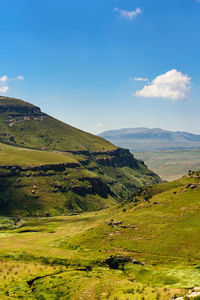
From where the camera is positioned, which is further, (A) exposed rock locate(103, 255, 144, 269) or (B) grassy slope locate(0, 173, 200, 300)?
(A) exposed rock locate(103, 255, 144, 269)

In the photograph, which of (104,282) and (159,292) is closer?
(159,292)

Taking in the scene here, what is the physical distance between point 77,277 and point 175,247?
32.5m

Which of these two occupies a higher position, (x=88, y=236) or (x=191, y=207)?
(x=191, y=207)

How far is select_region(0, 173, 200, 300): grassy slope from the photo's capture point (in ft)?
159

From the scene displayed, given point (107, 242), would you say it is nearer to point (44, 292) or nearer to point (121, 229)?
point (121, 229)

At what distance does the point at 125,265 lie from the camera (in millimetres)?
68312

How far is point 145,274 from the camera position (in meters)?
60.6

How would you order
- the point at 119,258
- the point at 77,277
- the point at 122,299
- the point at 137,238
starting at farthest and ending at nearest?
the point at 137,238
the point at 119,258
the point at 77,277
the point at 122,299

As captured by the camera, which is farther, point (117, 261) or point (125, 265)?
point (117, 261)

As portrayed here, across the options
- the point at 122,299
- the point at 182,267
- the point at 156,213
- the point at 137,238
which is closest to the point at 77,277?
the point at 122,299

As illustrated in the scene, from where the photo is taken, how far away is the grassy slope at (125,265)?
48.3 meters

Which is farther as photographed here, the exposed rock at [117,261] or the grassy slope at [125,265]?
the exposed rock at [117,261]

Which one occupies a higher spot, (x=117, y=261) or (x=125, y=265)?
(x=117, y=261)

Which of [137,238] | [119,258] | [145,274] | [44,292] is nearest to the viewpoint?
[44,292]
